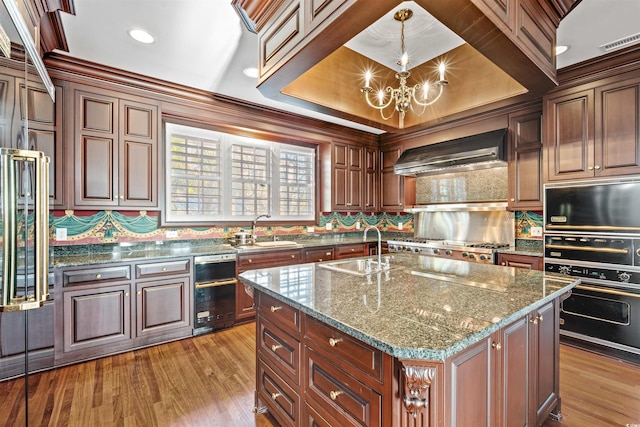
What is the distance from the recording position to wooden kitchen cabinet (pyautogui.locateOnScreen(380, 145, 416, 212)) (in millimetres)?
4840

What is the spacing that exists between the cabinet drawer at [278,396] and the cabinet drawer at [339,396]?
0.59 feet

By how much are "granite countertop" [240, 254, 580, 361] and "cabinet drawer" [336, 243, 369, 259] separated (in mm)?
2109

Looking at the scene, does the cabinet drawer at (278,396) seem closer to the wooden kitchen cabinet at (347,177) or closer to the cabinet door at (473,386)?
the cabinet door at (473,386)

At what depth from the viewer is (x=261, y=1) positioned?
1.84 meters

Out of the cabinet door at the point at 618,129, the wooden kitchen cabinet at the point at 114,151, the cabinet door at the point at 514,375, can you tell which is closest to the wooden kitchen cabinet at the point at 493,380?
the cabinet door at the point at 514,375

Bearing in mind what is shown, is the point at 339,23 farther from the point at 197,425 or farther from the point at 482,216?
the point at 482,216

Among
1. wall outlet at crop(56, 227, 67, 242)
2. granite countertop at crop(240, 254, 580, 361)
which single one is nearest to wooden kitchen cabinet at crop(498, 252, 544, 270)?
granite countertop at crop(240, 254, 580, 361)

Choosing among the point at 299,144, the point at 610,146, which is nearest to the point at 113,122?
the point at 299,144

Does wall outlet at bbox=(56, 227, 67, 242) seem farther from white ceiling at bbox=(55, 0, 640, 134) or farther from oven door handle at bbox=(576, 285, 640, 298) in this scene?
oven door handle at bbox=(576, 285, 640, 298)

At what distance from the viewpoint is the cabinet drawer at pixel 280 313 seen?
152 centimetres

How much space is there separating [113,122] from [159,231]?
4.08 ft

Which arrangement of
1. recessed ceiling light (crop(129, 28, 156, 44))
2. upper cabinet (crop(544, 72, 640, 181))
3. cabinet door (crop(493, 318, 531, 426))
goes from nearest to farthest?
cabinet door (crop(493, 318, 531, 426)), recessed ceiling light (crop(129, 28, 156, 44)), upper cabinet (crop(544, 72, 640, 181))

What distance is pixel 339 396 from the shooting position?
4.11ft

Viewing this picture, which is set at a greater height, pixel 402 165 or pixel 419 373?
pixel 402 165
